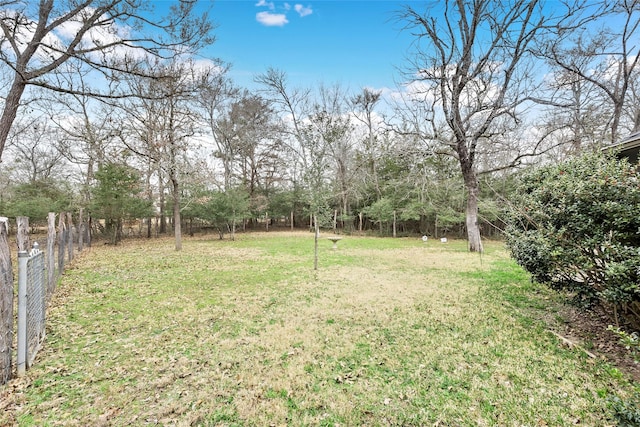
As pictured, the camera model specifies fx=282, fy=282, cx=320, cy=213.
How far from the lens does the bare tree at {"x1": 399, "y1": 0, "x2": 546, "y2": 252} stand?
888 centimetres

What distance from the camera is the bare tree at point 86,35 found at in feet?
19.0

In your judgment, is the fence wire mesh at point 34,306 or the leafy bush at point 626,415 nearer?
the leafy bush at point 626,415

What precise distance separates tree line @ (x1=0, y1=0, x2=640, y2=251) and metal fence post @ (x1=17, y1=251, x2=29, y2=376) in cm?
436

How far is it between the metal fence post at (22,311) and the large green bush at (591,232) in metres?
5.06

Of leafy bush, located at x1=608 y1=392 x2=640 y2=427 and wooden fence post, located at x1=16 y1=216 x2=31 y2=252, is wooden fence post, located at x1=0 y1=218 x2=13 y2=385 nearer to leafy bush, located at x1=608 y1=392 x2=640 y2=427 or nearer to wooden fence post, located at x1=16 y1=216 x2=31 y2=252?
wooden fence post, located at x1=16 y1=216 x2=31 y2=252

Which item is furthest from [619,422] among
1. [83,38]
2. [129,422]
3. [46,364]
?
[83,38]

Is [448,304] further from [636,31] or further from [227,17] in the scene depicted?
[636,31]

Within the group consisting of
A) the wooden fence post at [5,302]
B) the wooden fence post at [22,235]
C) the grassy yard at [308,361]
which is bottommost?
the grassy yard at [308,361]

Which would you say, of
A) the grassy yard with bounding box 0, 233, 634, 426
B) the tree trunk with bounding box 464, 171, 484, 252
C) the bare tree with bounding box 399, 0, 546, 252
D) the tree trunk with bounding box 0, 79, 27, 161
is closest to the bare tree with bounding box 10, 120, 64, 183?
the tree trunk with bounding box 0, 79, 27, 161

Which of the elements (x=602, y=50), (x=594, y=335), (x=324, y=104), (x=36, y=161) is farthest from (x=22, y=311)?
(x=36, y=161)

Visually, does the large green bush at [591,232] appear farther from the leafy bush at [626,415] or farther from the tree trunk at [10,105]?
the tree trunk at [10,105]

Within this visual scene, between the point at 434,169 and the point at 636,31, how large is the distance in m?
6.50

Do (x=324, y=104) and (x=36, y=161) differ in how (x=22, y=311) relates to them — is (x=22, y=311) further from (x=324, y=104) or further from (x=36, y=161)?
(x=36, y=161)

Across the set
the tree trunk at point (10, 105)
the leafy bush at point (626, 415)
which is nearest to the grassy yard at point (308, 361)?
the leafy bush at point (626, 415)
